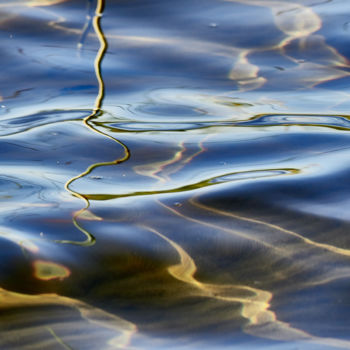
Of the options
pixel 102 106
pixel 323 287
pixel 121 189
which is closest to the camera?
pixel 323 287

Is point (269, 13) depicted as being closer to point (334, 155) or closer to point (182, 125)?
point (182, 125)

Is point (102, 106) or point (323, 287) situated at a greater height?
point (102, 106)

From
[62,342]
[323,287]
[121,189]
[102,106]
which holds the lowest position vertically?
[62,342]

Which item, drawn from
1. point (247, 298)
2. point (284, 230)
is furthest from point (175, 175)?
point (247, 298)

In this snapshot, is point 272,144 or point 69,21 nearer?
point 272,144

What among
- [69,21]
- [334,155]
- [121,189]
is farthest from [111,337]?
[69,21]

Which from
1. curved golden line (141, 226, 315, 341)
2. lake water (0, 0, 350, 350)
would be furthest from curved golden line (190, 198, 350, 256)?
curved golden line (141, 226, 315, 341)

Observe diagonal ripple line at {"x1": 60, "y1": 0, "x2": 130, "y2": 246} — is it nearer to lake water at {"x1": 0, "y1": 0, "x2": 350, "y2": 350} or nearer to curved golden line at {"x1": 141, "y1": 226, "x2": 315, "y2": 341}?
lake water at {"x1": 0, "y1": 0, "x2": 350, "y2": 350}

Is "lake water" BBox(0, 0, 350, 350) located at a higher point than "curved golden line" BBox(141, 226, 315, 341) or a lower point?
higher
